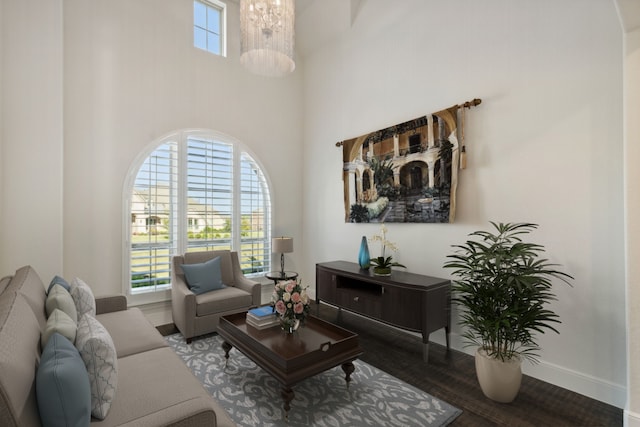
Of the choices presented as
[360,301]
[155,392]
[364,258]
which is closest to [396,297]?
[360,301]

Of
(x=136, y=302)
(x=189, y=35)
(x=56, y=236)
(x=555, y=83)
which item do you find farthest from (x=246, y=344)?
(x=189, y=35)

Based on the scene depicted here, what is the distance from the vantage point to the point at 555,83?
2.63 m

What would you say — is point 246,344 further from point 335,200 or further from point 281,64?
point 335,200

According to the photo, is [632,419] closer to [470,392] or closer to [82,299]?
[470,392]

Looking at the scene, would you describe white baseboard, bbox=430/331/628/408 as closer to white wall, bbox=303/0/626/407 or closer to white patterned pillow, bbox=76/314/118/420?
white wall, bbox=303/0/626/407

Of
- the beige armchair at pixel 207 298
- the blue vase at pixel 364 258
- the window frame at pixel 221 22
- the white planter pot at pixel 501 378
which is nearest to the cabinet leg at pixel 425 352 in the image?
the white planter pot at pixel 501 378

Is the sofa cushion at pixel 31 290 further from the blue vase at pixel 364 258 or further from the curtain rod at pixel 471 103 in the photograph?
the curtain rod at pixel 471 103

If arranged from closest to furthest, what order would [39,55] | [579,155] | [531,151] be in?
1. [579,155]
2. [531,151]
3. [39,55]

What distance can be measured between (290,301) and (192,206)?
240 centimetres

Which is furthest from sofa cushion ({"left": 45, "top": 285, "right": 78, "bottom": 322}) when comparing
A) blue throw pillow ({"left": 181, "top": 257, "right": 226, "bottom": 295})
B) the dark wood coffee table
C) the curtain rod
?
the curtain rod

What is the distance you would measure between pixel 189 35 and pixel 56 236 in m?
3.01

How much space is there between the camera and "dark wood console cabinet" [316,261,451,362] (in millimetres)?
2973

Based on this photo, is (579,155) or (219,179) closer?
(579,155)

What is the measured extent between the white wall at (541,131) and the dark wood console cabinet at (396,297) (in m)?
0.35
